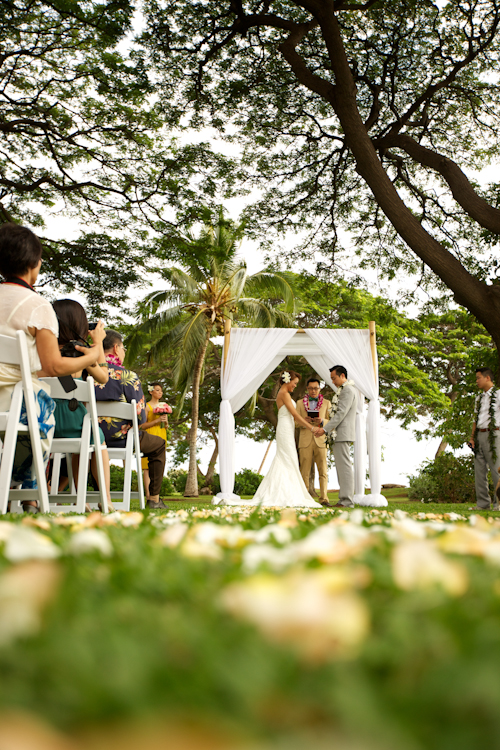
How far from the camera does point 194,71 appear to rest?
1015 centimetres

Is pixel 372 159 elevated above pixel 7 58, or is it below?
below

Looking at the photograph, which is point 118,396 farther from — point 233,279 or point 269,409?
point 269,409

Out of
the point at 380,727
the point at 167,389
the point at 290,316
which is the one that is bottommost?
the point at 380,727

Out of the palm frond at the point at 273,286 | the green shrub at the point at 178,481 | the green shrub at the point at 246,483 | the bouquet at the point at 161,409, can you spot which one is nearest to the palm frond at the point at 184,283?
the palm frond at the point at 273,286

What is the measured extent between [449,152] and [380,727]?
11642 mm

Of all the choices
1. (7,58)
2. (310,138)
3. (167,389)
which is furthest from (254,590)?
(167,389)

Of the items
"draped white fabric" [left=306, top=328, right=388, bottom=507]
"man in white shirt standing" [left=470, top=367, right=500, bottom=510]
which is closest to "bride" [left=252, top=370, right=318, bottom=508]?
"draped white fabric" [left=306, top=328, right=388, bottom=507]

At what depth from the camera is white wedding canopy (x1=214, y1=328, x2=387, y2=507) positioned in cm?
1064

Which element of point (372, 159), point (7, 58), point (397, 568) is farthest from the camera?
point (7, 58)

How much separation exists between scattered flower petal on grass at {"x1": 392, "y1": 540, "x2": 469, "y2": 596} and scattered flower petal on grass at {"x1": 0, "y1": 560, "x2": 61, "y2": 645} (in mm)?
402

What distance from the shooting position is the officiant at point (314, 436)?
38.1 ft

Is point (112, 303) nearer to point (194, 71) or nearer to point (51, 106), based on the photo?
point (51, 106)

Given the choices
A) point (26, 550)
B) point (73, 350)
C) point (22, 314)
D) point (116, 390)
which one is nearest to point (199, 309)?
point (116, 390)

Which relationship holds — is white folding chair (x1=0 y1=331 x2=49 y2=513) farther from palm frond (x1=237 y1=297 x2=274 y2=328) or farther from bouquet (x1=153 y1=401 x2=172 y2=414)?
palm frond (x1=237 y1=297 x2=274 y2=328)
